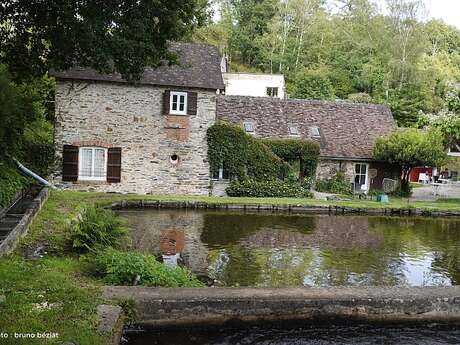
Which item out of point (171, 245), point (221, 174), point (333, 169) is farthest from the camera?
point (333, 169)

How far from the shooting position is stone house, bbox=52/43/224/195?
24562 millimetres

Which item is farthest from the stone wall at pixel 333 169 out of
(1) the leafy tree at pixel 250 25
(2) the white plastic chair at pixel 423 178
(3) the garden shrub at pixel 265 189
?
(1) the leafy tree at pixel 250 25

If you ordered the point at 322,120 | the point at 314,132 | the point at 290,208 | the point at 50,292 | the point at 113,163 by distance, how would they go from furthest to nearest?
the point at 322,120 → the point at 314,132 → the point at 113,163 → the point at 290,208 → the point at 50,292

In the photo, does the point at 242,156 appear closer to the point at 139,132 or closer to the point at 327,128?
the point at 139,132

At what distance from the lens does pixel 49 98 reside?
27.7 m

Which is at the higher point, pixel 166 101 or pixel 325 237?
pixel 166 101

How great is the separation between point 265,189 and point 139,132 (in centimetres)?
695

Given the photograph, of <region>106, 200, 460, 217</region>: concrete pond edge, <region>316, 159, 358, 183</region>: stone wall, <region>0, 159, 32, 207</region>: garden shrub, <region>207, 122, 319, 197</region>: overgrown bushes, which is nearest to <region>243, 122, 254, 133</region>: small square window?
<region>207, 122, 319, 197</region>: overgrown bushes

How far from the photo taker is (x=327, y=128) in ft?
103

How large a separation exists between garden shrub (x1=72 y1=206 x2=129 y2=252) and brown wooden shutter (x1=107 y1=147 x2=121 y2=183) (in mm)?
13547

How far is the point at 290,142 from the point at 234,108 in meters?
4.73

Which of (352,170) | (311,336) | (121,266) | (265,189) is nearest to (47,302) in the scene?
(121,266)

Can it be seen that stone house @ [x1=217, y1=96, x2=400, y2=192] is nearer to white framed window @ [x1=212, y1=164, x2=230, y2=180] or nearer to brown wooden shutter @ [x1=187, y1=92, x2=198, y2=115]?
white framed window @ [x1=212, y1=164, x2=230, y2=180]

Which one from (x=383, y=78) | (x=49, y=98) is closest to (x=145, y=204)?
(x=49, y=98)
